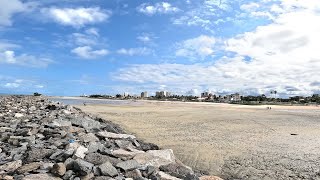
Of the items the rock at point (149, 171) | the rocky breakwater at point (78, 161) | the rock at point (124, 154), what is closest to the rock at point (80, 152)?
the rocky breakwater at point (78, 161)

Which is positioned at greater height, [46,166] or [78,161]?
[78,161]

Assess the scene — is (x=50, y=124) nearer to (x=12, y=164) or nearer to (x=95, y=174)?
(x=12, y=164)

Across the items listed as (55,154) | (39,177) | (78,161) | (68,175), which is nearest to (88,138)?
(55,154)

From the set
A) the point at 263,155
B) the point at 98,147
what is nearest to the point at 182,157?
the point at 263,155

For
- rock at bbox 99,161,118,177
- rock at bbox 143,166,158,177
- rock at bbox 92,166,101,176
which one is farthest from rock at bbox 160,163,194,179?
rock at bbox 92,166,101,176

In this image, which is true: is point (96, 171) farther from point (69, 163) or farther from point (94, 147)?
point (94, 147)

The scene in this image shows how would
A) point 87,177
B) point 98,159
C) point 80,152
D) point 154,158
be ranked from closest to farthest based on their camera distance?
point 87,177 < point 98,159 < point 80,152 < point 154,158

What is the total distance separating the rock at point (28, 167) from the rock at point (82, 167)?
32.3 inches

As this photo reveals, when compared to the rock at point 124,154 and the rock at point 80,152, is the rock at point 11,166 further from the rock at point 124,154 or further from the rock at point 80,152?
the rock at point 124,154

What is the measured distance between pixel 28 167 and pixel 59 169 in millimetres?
730

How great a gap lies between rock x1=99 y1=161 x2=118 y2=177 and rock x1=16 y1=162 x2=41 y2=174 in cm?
129

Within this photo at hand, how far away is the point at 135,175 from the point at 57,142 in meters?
3.38

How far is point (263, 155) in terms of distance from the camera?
506 inches

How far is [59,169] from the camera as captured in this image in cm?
725
